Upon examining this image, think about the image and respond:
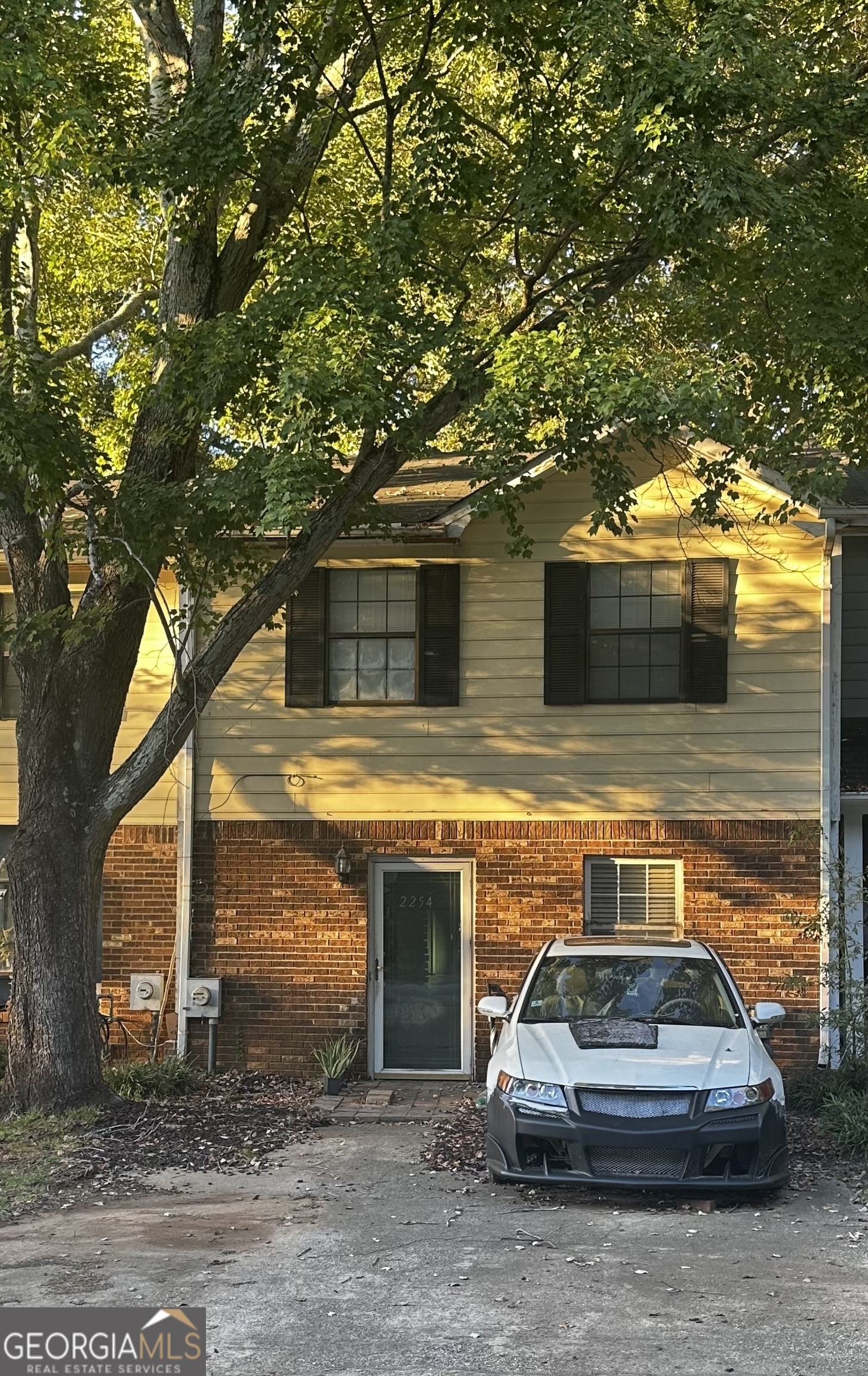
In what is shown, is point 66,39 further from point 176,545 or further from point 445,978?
point 445,978

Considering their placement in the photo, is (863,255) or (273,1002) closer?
(863,255)

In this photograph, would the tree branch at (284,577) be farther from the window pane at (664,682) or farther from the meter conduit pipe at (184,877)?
the window pane at (664,682)

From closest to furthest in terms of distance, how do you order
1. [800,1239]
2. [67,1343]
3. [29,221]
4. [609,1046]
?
1. [67,1343]
2. [800,1239]
3. [609,1046]
4. [29,221]

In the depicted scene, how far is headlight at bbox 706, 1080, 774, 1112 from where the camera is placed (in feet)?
27.4

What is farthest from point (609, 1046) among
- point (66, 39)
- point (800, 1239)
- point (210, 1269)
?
point (66, 39)

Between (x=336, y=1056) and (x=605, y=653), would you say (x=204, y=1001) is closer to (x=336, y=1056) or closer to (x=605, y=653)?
(x=336, y=1056)

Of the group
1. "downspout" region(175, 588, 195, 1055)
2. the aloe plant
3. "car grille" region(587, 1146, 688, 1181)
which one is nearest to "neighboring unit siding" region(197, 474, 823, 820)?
"downspout" region(175, 588, 195, 1055)

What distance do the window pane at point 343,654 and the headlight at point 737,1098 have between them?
22.3ft

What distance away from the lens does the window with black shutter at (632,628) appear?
13492mm

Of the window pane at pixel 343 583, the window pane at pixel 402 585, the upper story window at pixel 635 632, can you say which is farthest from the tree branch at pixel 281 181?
the upper story window at pixel 635 632

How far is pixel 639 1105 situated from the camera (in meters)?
8.35

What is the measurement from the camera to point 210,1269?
698cm

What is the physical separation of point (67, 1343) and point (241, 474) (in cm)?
598

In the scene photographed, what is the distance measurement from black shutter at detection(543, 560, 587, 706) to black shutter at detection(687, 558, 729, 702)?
1.01 m
